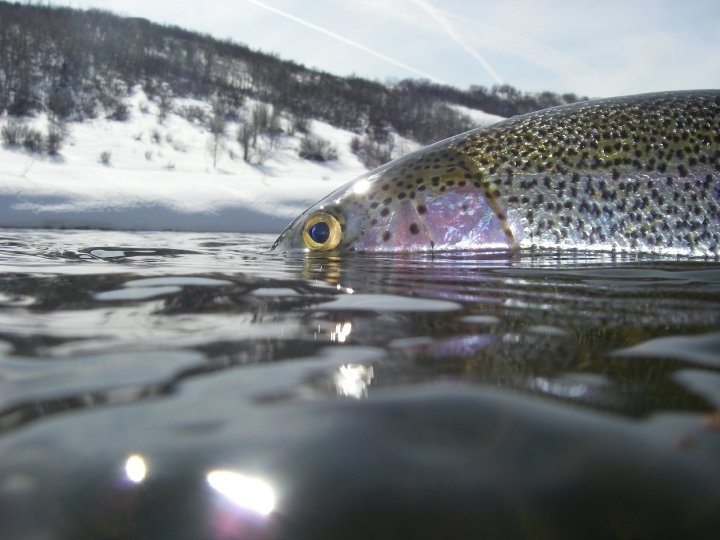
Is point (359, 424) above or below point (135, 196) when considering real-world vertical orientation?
below

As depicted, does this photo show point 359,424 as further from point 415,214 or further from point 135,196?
point 135,196

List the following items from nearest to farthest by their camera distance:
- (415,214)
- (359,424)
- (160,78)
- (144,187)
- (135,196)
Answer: (359,424) < (415,214) < (135,196) < (144,187) < (160,78)

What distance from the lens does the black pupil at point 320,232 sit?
121 inches

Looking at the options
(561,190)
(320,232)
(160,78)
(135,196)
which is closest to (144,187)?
(135,196)

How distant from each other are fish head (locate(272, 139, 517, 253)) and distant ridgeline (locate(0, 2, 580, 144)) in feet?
61.9

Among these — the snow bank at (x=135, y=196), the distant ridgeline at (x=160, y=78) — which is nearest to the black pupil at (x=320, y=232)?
the snow bank at (x=135, y=196)

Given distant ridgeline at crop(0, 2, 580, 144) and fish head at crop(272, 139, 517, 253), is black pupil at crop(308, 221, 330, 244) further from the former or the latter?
distant ridgeline at crop(0, 2, 580, 144)

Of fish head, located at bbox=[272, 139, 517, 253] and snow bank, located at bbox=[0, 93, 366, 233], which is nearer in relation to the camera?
fish head, located at bbox=[272, 139, 517, 253]

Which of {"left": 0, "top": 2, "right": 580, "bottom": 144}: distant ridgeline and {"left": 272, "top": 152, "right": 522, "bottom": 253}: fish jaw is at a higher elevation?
{"left": 0, "top": 2, "right": 580, "bottom": 144}: distant ridgeline

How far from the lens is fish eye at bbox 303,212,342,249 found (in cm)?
306

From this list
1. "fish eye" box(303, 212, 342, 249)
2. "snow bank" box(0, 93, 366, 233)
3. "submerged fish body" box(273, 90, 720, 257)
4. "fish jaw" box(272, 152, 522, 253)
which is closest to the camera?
"submerged fish body" box(273, 90, 720, 257)

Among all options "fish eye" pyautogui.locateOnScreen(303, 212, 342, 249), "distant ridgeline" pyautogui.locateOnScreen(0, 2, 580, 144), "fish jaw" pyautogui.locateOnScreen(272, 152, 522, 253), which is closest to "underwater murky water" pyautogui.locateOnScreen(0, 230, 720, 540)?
"fish jaw" pyautogui.locateOnScreen(272, 152, 522, 253)

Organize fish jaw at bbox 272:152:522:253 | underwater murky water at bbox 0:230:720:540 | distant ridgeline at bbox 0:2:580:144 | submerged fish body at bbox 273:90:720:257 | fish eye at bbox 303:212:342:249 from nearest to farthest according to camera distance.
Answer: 1. underwater murky water at bbox 0:230:720:540
2. submerged fish body at bbox 273:90:720:257
3. fish jaw at bbox 272:152:522:253
4. fish eye at bbox 303:212:342:249
5. distant ridgeline at bbox 0:2:580:144

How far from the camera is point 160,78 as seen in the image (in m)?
26.5
